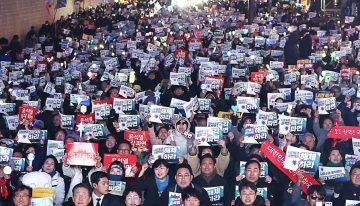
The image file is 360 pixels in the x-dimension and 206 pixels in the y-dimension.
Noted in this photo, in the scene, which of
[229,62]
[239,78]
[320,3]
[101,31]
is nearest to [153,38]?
[101,31]

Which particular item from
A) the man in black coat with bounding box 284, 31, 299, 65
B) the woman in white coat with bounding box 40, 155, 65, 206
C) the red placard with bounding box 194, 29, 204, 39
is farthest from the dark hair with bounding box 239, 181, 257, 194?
the red placard with bounding box 194, 29, 204, 39

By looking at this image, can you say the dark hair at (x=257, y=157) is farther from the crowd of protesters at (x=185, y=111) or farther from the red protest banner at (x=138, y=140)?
the red protest banner at (x=138, y=140)

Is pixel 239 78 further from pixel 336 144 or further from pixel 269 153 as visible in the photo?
pixel 269 153

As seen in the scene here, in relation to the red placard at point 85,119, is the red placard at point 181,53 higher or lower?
higher

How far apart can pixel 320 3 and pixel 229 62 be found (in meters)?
26.8

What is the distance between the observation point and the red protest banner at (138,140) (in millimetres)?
10867

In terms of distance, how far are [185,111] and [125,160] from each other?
2.85 m

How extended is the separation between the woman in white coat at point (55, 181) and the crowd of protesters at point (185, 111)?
0.5 inches

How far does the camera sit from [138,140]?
35.7 feet

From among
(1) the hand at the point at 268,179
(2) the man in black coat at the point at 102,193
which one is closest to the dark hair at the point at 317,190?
(1) the hand at the point at 268,179

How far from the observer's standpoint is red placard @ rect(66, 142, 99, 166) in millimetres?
9531

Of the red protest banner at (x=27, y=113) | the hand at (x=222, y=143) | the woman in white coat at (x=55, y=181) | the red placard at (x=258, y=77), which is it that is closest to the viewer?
the woman in white coat at (x=55, y=181)

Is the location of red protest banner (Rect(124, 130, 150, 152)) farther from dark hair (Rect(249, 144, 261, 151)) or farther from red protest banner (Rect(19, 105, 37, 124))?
red protest banner (Rect(19, 105, 37, 124))

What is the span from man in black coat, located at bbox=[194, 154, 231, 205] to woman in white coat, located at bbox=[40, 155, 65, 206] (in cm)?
164
